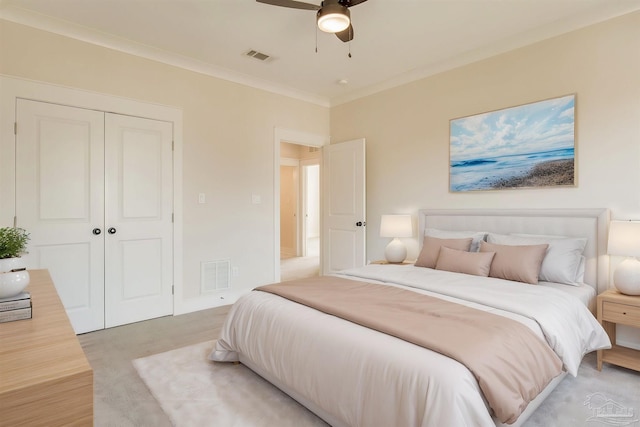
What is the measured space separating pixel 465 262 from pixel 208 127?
3.09m

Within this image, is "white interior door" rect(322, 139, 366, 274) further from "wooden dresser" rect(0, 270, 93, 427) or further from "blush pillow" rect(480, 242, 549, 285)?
"wooden dresser" rect(0, 270, 93, 427)

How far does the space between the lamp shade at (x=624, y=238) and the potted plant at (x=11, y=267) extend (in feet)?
11.5

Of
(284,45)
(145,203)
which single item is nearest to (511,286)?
(284,45)

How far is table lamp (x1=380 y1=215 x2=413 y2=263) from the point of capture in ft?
12.7

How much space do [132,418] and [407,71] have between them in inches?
163

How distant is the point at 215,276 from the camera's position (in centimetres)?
405

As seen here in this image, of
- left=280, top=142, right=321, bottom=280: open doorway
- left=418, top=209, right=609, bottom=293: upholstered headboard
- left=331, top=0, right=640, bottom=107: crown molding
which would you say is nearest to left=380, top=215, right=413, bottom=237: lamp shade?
left=418, top=209, right=609, bottom=293: upholstered headboard

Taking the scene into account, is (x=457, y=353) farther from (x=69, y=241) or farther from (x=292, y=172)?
(x=292, y=172)

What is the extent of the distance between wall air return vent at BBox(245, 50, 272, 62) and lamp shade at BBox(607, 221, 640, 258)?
343cm

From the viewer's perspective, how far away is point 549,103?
306 centimetres

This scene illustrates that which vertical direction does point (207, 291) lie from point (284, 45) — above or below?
below

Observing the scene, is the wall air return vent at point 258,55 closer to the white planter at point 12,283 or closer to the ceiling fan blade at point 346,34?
the ceiling fan blade at point 346,34

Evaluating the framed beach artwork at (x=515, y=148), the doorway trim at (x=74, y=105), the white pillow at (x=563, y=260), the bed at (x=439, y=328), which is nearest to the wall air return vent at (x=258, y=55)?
the doorway trim at (x=74, y=105)
